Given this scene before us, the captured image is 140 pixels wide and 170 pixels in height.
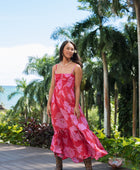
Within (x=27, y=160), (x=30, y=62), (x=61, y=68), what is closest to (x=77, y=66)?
(x=61, y=68)

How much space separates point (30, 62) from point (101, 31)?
11603mm

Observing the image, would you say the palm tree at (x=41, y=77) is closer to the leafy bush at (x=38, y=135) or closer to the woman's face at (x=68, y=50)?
the leafy bush at (x=38, y=135)

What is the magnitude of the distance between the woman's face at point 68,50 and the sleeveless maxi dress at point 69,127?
0.27 metres

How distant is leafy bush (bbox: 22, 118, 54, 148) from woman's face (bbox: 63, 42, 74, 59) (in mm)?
2899

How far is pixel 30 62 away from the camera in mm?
24547

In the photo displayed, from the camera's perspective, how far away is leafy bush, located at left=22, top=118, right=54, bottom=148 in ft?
19.8

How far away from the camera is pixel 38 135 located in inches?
240

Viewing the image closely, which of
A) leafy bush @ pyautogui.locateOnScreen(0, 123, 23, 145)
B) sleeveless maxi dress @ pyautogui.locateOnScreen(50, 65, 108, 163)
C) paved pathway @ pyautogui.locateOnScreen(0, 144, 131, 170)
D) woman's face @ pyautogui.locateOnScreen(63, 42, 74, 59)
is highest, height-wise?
woman's face @ pyautogui.locateOnScreen(63, 42, 74, 59)

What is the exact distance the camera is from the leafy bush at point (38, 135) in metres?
6.04

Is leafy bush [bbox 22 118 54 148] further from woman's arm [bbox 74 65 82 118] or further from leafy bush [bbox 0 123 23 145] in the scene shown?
woman's arm [bbox 74 65 82 118]

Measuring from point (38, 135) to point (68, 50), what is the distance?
3062mm

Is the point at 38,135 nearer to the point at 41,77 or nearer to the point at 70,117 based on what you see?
the point at 70,117

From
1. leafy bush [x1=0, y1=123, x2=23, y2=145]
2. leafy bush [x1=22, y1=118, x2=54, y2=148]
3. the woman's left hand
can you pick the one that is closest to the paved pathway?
leafy bush [x1=22, y1=118, x2=54, y2=148]

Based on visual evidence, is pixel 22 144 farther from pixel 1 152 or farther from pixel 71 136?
pixel 71 136
